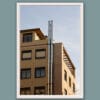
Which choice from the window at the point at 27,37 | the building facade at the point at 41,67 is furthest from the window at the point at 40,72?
the window at the point at 27,37

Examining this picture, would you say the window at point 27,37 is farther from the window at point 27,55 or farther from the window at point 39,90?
the window at point 39,90

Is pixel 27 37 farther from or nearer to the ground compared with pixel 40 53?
farther from the ground

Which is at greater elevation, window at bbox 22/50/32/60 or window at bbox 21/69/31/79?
window at bbox 22/50/32/60

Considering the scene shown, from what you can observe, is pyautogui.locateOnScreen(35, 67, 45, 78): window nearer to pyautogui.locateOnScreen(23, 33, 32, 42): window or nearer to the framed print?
the framed print

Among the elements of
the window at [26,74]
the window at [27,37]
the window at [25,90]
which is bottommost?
the window at [25,90]

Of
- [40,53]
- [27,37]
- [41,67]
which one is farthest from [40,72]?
[27,37]

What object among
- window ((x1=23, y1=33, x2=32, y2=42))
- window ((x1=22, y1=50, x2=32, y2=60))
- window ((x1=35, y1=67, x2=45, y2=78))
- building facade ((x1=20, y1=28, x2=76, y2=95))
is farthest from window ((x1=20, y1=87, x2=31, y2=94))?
window ((x1=23, y1=33, x2=32, y2=42))

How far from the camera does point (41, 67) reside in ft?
6.38

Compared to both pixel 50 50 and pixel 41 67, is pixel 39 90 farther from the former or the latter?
pixel 50 50

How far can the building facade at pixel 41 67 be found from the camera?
1.93m

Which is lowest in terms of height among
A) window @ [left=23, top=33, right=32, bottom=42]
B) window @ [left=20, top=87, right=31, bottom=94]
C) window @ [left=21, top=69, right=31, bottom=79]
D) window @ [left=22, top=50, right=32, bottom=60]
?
window @ [left=20, top=87, right=31, bottom=94]

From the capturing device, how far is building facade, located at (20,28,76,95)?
6.33 feet
